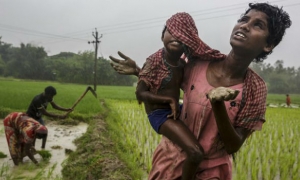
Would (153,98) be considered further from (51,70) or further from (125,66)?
(51,70)

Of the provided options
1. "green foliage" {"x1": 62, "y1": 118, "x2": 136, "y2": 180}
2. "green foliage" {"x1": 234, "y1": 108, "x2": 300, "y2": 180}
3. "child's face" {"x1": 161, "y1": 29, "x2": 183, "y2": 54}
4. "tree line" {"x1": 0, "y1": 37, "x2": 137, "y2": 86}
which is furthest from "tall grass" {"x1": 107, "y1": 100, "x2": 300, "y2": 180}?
"tree line" {"x1": 0, "y1": 37, "x2": 137, "y2": 86}

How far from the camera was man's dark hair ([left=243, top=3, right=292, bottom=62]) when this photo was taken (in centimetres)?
131

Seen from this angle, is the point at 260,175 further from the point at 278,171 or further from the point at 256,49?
the point at 256,49

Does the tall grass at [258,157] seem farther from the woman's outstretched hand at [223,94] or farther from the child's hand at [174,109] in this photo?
the woman's outstretched hand at [223,94]

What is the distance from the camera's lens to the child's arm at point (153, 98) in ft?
4.37

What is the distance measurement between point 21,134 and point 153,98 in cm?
435

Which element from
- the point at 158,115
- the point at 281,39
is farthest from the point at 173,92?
the point at 281,39

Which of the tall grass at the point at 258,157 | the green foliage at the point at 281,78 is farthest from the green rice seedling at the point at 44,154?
the green foliage at the point at 281,78

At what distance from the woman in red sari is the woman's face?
434 centimetres

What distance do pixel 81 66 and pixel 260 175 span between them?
4316 centimetres

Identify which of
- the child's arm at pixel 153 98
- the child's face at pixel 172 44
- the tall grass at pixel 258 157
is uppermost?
the child's face at pixel 172 44

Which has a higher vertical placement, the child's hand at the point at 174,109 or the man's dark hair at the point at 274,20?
the man's dark hair at the point at 274,20

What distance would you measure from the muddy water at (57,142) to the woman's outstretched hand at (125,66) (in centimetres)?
367

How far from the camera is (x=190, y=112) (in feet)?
4.44
